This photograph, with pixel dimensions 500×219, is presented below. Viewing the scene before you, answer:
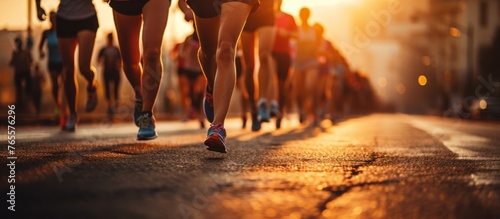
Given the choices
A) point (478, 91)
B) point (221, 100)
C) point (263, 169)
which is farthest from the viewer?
point (478, 91)

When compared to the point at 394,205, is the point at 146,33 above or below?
above

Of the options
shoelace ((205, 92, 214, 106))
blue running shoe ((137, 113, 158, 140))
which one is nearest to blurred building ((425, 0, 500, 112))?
shoelace ((205, 92, 214, 106))

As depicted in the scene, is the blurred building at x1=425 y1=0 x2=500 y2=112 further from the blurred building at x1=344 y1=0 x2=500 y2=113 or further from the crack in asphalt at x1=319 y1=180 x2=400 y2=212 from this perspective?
the crack in asphalt at x1=319 y1=180 x2=400 y2=212

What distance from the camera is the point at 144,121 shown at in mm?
5477

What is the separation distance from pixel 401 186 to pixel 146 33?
315 centimetres

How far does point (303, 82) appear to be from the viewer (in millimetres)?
13836

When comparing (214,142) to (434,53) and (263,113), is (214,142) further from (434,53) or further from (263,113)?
(434,53)

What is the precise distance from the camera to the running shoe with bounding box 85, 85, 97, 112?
7695 millimetres

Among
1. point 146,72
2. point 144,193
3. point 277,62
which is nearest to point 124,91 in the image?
point 277,62

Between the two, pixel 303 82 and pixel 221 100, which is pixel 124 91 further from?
pixel 221 100

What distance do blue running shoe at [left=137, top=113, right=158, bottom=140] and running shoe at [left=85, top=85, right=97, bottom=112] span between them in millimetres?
2328

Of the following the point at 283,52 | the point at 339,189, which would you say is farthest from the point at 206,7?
the point at 283,52

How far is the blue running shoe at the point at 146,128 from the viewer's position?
17.7 feet

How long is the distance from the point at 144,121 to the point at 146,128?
0.06m
